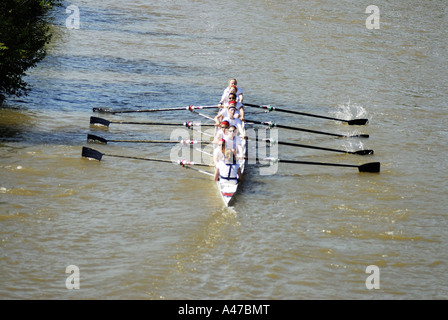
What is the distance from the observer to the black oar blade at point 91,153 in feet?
53.6

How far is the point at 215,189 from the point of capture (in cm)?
1523

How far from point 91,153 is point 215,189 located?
361 centimetres

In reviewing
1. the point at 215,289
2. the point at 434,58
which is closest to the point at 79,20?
the point at 434,58

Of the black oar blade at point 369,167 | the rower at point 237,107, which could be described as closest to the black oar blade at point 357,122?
the black oar blade at point 369,167

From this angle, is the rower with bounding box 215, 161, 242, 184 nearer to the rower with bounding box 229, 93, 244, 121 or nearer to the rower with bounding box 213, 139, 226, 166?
the rower with bounding box 213, 139, 226, 166

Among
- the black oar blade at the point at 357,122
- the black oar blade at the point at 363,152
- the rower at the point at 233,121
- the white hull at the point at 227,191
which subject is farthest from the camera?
the black oar blade at the point at 357,122

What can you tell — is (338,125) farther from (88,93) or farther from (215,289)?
(215,289)

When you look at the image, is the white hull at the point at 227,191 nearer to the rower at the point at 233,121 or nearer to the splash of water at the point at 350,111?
the rower at the point at 233,121

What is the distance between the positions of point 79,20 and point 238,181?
22.6m

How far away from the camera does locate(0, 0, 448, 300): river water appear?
452 inches

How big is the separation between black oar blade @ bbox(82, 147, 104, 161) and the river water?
0.70 ft

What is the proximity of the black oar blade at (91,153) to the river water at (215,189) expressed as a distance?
214 mm

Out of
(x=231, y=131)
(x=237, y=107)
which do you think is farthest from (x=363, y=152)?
(x=231, y=131)

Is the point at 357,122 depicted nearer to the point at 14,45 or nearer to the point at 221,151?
the point at 221,151
